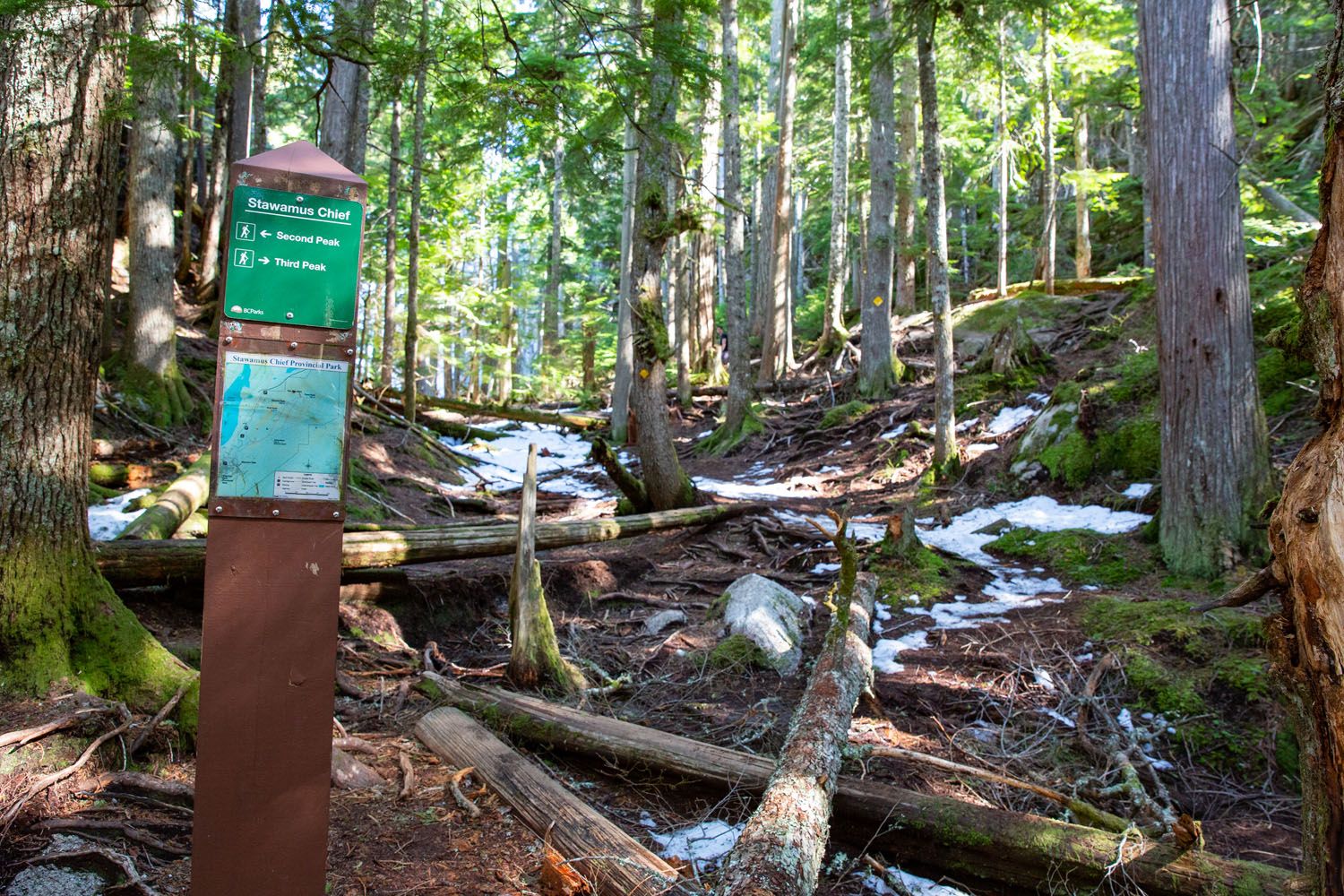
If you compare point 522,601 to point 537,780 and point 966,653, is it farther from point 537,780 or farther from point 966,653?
point 966,653

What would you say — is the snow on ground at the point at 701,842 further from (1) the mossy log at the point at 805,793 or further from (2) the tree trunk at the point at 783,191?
(2) the tree trunk at the point at 783,191

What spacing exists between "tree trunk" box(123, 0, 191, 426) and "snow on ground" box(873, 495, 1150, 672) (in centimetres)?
885

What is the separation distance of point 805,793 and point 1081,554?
5214mm

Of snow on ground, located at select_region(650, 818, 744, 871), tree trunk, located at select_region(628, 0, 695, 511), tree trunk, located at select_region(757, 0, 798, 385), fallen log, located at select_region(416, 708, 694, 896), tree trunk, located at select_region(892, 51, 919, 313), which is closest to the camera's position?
fallen log, located at select_region(416, 708, 694, 896)

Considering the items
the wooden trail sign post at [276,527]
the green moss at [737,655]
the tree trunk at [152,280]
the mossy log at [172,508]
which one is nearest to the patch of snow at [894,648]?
the green moss at [737,655]

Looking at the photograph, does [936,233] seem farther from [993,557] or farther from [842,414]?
[842,414]

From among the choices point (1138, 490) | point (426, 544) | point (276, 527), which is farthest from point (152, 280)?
point (1138, 490)

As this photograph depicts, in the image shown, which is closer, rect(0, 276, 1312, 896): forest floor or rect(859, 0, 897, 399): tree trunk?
rect(0, 276, 1312, 896): forest floor

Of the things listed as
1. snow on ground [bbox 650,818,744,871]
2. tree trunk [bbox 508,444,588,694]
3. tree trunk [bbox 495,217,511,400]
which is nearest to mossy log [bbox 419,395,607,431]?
tree trunk [bbox 495,217,511,400]

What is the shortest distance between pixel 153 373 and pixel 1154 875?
1090 cm

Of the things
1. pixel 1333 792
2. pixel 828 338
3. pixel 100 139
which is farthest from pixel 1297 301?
pixel 828 338

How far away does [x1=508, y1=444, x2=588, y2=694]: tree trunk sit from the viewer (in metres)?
4.91

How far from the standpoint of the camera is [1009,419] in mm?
11336

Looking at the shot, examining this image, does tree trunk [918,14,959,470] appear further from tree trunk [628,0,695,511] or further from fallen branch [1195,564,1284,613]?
fallen branch [1195,564,1284,613]
